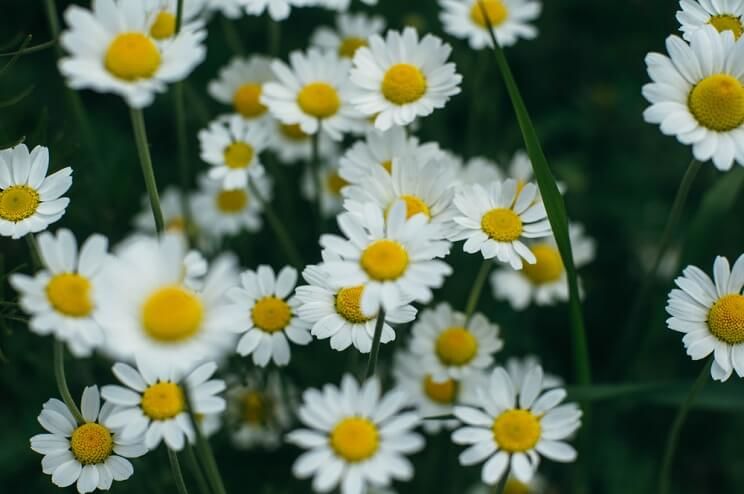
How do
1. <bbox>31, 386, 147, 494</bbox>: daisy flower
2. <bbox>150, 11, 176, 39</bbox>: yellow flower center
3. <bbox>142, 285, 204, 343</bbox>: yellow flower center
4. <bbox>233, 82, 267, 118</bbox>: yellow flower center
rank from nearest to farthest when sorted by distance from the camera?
<bbox>142, 285, 204, 343</bbox>: yellow flower center → <bbox>31, 386, 147, 494</bbox>: daisy flower → <bbox>150, 11, 176, 39</bbox>: yellow flower center → <bbox>233, 82, 267, 118</bbox>: yellow flower center

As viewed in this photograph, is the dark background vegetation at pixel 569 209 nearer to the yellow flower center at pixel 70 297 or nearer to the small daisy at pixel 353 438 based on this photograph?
the yellow flower center at pixel 70 297

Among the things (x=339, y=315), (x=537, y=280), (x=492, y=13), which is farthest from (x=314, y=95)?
(x=537, y=280)

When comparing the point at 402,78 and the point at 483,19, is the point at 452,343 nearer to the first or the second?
the point at 402,78

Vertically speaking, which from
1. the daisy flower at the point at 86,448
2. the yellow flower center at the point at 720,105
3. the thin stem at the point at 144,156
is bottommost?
the daisy flower at the point at 86,448

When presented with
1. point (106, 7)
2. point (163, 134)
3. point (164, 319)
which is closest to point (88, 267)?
point (164, 319)

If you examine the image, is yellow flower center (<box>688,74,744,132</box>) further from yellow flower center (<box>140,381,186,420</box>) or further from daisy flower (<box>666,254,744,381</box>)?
yellow flower center (<box>140,381,186,420</box>)

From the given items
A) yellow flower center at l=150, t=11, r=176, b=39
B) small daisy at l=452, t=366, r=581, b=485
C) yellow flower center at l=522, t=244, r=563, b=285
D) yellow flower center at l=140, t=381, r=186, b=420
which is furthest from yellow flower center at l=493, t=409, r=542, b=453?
yellow flower center at l=150, t=11, r=176, b=39

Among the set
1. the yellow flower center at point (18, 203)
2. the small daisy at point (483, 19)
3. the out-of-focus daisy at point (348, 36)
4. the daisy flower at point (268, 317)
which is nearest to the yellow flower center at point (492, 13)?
the small daisy at point (483, 19)
